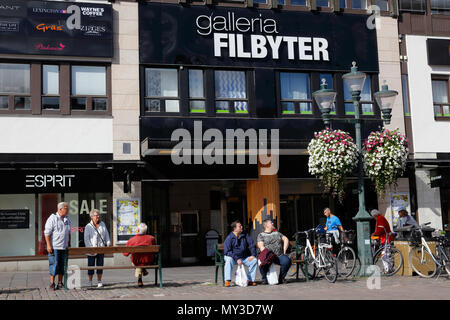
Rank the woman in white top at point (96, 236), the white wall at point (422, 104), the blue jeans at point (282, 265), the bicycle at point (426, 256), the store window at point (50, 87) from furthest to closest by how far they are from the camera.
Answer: the white wall at point (422, 104) < the store window at point (50, 87) < the bicycle at point (426, 256) < the woman in white top at point (96, 236) < the blue jeans at point (282, 265)

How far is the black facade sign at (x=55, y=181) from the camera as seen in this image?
18094 mm

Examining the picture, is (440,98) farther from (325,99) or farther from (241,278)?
(241,278)

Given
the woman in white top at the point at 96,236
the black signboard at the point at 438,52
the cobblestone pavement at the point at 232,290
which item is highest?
the black signboard at the point at 438,52

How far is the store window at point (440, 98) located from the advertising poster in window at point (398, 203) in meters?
3.40

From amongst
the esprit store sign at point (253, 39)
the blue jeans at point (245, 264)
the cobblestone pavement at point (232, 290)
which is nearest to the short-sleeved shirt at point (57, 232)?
the cobblestone pavement at point (232, 290)

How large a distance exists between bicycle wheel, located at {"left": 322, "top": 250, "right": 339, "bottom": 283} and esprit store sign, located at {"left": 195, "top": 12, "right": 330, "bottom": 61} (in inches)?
373

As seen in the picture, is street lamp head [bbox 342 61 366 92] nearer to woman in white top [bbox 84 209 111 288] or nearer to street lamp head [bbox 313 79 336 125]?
street lamp head [bbox 313 79 336 125]

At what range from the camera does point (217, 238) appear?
22391mm

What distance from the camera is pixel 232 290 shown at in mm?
11641

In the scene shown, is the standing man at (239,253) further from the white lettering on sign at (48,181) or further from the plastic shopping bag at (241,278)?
the white lettering on sign at (48,181)

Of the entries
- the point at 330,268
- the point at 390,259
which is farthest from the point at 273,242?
the point at 390,259

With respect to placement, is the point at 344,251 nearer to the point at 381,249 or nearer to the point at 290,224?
the point at 381,249

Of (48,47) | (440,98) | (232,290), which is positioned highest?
(48,47)

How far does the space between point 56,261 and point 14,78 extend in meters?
8.53
